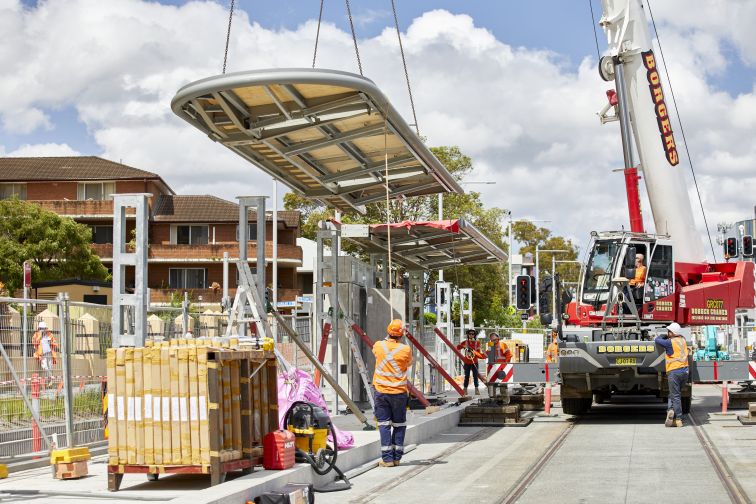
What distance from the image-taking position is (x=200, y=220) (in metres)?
69.7

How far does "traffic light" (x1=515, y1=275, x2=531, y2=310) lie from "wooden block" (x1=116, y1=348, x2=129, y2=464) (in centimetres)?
1082

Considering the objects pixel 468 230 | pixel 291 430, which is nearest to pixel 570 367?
pixel 468 230

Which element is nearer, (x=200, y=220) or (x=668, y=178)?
(x=668, y=178)

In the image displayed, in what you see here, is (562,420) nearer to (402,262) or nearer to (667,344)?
(667,344)

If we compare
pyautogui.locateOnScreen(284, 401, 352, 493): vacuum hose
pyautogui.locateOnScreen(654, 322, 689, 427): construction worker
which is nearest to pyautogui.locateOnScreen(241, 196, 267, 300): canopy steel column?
pyautogui.locateOnScreen(284, 401, 352, 493): vacuum hose

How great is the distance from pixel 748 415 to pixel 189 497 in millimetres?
12563

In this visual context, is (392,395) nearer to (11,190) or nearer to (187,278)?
(187,278)

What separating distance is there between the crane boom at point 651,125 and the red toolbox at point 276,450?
13.4 meters

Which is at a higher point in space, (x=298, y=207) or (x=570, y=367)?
(x=298, y=207)

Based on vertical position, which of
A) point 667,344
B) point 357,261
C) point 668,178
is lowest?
point 667,344

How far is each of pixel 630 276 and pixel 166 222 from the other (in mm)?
52491

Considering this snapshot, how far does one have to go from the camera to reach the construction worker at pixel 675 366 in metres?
18.5

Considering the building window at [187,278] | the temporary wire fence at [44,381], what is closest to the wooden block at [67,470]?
the temporary wire fence at [44,381]

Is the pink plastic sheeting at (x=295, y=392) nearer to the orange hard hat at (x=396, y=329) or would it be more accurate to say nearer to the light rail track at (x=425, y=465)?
the light rail track at (x=425, y=465)
